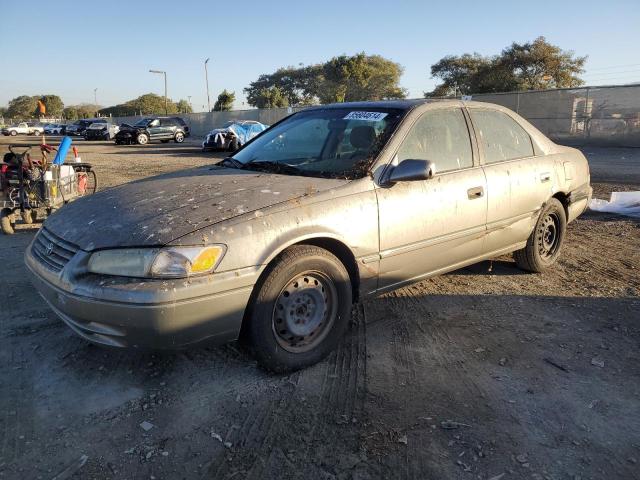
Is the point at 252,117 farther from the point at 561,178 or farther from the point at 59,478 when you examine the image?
the point at 59,478

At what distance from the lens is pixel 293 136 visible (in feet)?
13.6

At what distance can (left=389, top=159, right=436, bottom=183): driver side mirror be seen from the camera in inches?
128

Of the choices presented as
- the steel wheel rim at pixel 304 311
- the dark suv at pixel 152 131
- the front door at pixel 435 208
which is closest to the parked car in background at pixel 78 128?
the dark suv at pixel 152 131

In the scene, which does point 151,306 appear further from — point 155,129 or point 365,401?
point 155,129

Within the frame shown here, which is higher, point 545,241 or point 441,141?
point 441,141

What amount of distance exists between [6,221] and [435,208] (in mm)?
5615

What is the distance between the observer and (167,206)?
299 centimetres

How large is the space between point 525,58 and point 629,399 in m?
38.4

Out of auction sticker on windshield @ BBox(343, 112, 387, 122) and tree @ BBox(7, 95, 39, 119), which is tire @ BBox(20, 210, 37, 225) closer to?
auction sticker on windshield @ BBox(343, 112, 387, 122)

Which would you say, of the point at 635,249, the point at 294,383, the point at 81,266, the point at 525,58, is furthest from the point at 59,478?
the point at 525,58

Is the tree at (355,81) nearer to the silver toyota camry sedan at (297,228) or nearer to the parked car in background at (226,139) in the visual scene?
the parked car in background at (226,139)

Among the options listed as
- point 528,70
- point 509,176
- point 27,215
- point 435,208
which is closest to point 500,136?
point 509,176

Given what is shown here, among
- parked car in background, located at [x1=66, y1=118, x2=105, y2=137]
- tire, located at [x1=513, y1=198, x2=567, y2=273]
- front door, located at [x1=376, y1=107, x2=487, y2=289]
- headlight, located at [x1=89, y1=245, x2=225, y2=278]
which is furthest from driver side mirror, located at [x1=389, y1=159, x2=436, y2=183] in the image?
parked car in background, located at [x1=66, y1=118, x2=105, y2=137]

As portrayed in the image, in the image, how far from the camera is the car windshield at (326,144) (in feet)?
11.5
